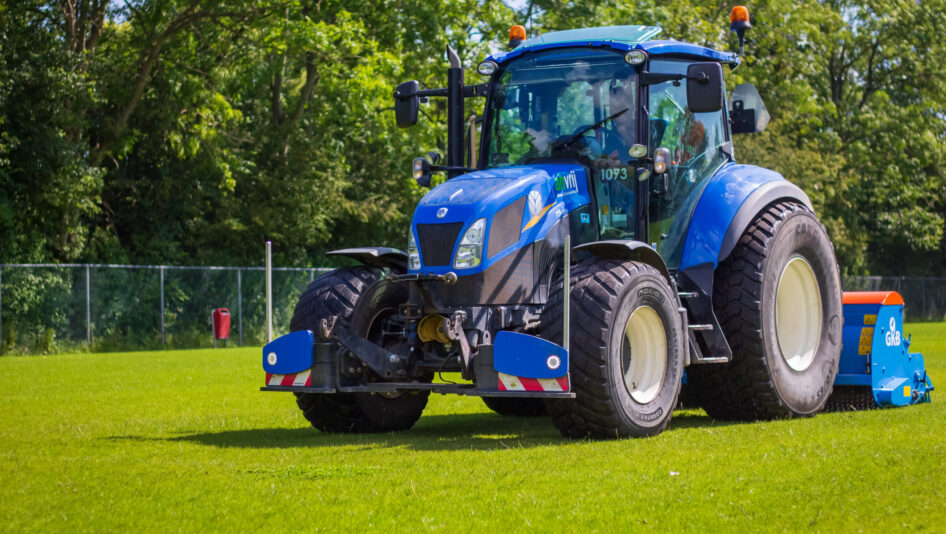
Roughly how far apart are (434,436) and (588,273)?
1974 millimetres

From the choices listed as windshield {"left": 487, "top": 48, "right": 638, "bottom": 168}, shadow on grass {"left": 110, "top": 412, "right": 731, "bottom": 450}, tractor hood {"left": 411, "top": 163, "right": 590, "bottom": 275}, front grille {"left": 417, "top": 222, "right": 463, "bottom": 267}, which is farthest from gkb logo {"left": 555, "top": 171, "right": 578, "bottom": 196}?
shadow on grass {"left": 110, "top": 412, "right": 731, "bottom": 450}

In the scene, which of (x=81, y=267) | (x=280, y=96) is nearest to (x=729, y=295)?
(x=81, y=267)

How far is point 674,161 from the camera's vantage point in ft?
34.6

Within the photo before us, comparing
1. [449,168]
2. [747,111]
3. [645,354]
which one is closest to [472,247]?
[645,354]

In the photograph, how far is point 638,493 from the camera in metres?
6.59

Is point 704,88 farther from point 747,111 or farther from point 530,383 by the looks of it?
point 530,383

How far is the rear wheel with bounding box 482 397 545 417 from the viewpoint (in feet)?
38.8

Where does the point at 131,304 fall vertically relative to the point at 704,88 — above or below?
below

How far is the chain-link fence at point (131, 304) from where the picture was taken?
26.5 metres

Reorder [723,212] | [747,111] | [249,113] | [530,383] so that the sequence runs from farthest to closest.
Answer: [249,113] < [747,111] < [723,212] < [530,383]

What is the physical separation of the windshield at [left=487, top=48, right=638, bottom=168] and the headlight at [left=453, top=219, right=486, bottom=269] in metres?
1.37

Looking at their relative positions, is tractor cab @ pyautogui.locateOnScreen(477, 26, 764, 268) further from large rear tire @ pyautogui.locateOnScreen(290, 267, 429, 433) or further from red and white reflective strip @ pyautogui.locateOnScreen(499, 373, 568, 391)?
red and white reflective strip @ pyautogui.locateOnScreen(499, 373, 568, 391)

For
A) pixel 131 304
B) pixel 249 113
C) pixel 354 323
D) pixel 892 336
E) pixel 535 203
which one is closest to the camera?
pixel 535 203

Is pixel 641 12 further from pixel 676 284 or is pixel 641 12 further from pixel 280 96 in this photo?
pixel 676 284
